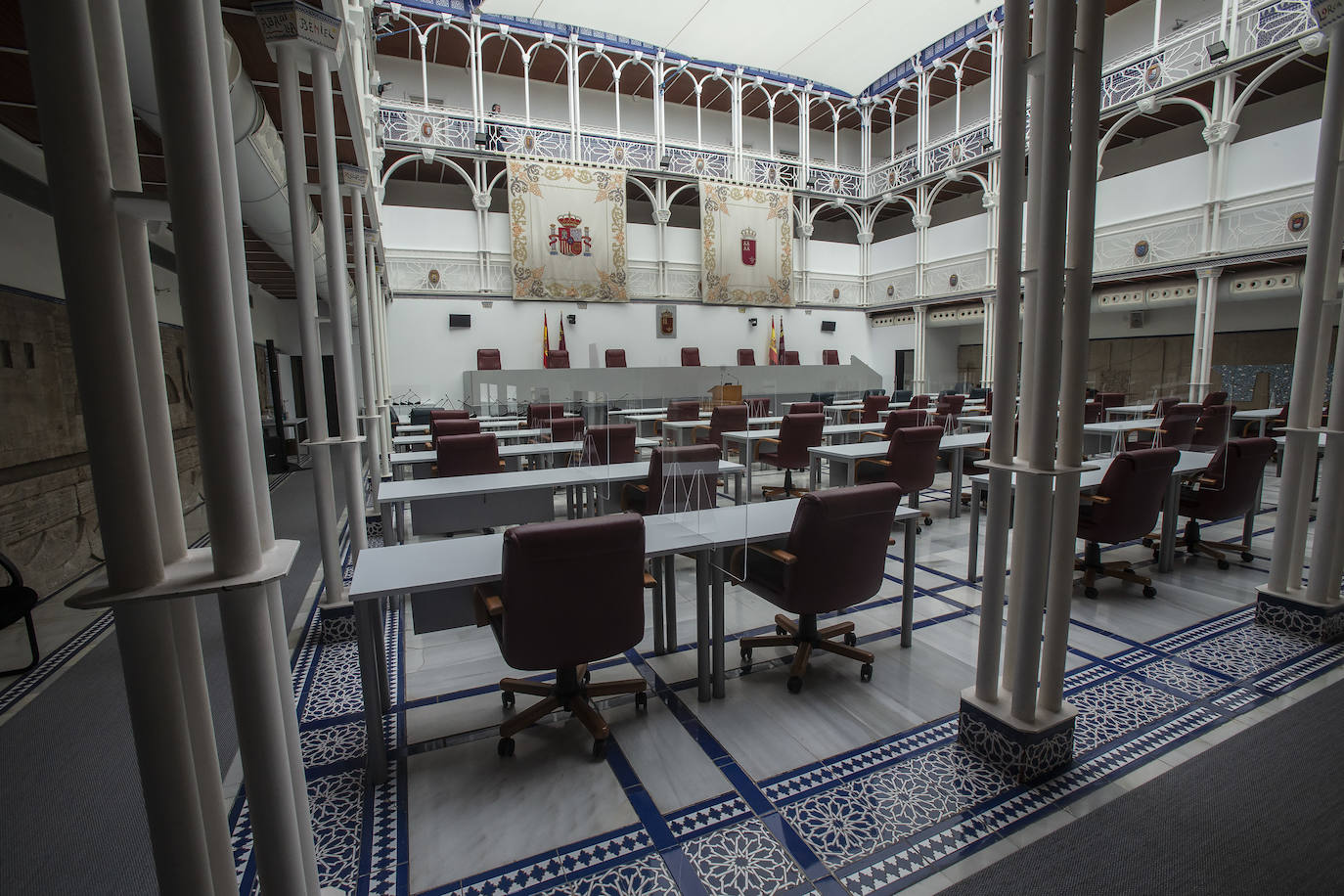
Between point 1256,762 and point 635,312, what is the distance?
1363cm

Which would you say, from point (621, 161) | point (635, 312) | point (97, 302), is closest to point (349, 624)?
point (97, 302)

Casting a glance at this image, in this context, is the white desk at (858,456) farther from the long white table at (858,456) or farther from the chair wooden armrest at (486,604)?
the chair wooden armrest at (486,604)

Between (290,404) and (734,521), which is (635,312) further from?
(734,521)

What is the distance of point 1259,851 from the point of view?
175 cm

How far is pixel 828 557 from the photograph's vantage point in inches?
99.6

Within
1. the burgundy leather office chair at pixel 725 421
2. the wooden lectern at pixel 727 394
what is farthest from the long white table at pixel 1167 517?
the wooden lectern at pixel 727 394

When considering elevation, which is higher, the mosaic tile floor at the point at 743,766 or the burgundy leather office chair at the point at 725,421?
the burgundy leather office chair at the point at 725,421

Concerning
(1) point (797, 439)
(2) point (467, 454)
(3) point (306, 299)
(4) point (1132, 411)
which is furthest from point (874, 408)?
(3) point (306, 299)

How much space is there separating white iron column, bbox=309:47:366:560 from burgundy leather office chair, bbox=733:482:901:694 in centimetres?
205

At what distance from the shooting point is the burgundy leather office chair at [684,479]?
A: 3125mm

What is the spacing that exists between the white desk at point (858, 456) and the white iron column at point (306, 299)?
3.55 m

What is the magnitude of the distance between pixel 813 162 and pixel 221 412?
18.0 m

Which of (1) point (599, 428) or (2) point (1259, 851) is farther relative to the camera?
(1) point (599, 428)

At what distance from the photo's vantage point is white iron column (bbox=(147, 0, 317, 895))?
86 cm
